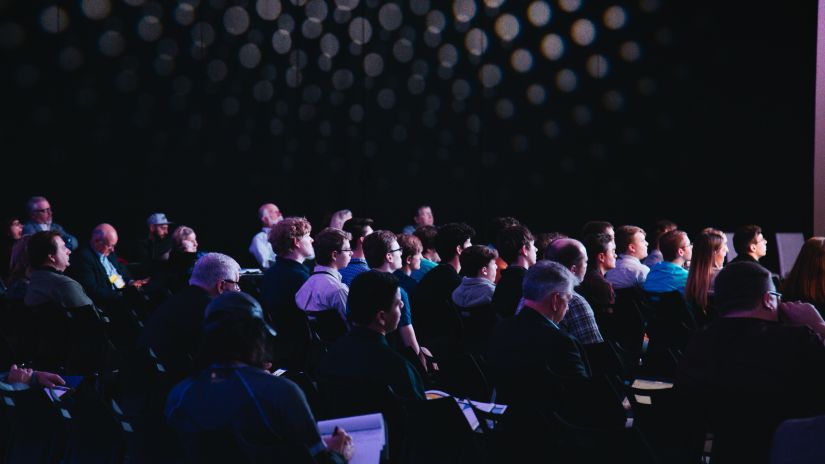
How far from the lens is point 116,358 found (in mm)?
5727

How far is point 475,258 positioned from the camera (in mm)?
5250

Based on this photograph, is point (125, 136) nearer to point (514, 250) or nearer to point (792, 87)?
point (514, 250)

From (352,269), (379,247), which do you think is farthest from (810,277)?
(352,269)

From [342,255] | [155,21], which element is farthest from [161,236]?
[342,255]

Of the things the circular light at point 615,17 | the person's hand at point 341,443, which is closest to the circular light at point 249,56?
the circular light at point 615,17

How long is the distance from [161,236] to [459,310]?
555cm

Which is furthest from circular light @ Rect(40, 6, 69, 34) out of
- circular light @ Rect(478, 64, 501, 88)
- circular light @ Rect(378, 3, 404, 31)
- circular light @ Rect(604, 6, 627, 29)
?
circular light @ Rect(604, 6, 627, 29)

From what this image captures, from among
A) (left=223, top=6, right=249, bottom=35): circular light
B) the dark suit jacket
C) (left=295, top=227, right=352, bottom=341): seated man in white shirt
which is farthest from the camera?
(left=223, top=6, right=249, bottom=35): circular light

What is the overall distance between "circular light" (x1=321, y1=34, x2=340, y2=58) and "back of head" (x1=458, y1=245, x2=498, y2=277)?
6863mm

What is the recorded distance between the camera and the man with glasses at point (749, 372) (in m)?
2.89

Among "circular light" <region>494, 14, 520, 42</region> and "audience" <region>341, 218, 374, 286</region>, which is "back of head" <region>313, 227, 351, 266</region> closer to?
"audience" <region>341, 218, 374, 286</region>

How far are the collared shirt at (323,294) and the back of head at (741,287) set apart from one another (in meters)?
2.31

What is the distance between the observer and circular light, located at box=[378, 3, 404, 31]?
11.8 m

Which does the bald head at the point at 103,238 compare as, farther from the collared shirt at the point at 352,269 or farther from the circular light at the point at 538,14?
the circular light at the point at 538,14
